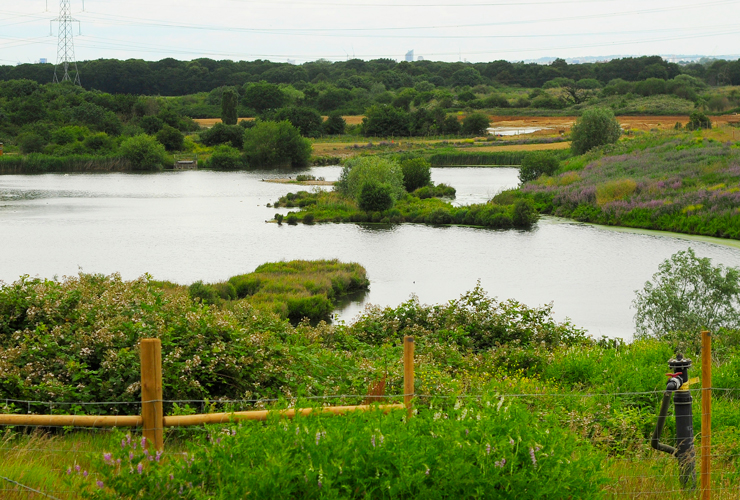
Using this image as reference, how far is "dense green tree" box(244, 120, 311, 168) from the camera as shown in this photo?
70062 millimetres

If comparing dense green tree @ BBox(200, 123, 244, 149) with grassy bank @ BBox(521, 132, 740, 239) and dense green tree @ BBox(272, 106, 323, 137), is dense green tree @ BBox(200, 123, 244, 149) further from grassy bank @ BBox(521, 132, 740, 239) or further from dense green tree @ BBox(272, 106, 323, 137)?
grassy bank @ BBox(521, 132, 740, 239)

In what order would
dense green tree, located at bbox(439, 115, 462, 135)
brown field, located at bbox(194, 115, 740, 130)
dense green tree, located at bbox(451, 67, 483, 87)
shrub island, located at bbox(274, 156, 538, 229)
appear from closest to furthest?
shrub island, located at bbox(274, 156, 538, 229)
brown field, located at bbox(194, 115, 740, 130)
dense green tree, located at bbox(439, 115, 462, 135)
dense green tree, located at bbox(451, 67, 483, 87)

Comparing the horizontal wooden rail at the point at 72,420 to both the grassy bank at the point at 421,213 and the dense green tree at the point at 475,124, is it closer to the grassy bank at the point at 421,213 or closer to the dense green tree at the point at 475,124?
the grassy bank at the point at 421,213

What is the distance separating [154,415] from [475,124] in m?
87.1

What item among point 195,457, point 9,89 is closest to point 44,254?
point 195,457

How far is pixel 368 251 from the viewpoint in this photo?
92.2 feet

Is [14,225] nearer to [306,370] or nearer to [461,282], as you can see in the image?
[461,282]

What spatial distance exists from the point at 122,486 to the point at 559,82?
12727 centimetres

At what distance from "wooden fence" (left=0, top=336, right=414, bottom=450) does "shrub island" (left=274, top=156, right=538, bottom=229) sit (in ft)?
98.5

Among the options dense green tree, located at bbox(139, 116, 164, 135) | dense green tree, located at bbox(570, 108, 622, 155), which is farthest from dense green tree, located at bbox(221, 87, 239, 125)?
dense green tree, located at bbox(570, 108, 622, 155)

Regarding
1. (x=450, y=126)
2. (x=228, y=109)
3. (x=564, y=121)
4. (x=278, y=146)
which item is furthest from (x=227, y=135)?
(x=564, y=121)

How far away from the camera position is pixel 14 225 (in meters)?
34.8

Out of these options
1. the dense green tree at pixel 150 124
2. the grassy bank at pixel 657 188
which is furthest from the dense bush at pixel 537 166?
the dense green tree at pixel 150 124

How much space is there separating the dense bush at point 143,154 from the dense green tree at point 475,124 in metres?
37.4
